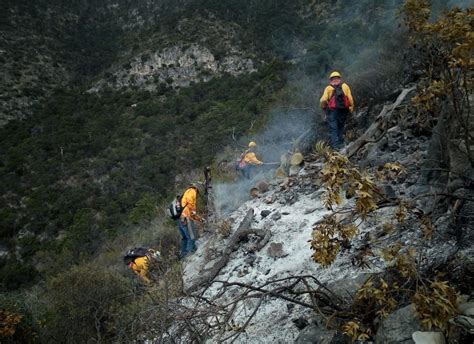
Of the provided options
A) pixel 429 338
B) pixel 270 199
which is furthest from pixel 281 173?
pixel 429 338

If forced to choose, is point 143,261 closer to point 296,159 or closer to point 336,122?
point 296,159

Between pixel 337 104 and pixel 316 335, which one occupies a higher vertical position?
pixel 337 104

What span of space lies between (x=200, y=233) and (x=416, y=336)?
596 cm

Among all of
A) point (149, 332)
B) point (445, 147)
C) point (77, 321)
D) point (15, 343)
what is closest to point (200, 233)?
point (77, 321)

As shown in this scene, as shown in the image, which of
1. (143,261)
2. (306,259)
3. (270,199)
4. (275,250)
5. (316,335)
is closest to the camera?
(316,335)

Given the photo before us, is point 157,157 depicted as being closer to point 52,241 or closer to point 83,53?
point 52,241

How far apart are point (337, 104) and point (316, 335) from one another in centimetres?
489

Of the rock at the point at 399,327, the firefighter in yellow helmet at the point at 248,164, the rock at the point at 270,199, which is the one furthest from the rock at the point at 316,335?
the firefighter in yellow helmet at the point at 248,164

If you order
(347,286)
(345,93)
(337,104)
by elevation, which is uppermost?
(345,93)

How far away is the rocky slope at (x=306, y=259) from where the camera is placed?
8.75ft

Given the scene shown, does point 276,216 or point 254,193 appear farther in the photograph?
point 254,193

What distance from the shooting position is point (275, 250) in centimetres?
522

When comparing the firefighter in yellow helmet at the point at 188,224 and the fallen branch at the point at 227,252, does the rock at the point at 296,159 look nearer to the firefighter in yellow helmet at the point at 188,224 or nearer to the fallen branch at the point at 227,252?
the fallen branch at the point at 227,252

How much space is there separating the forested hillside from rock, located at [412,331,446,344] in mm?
2078
